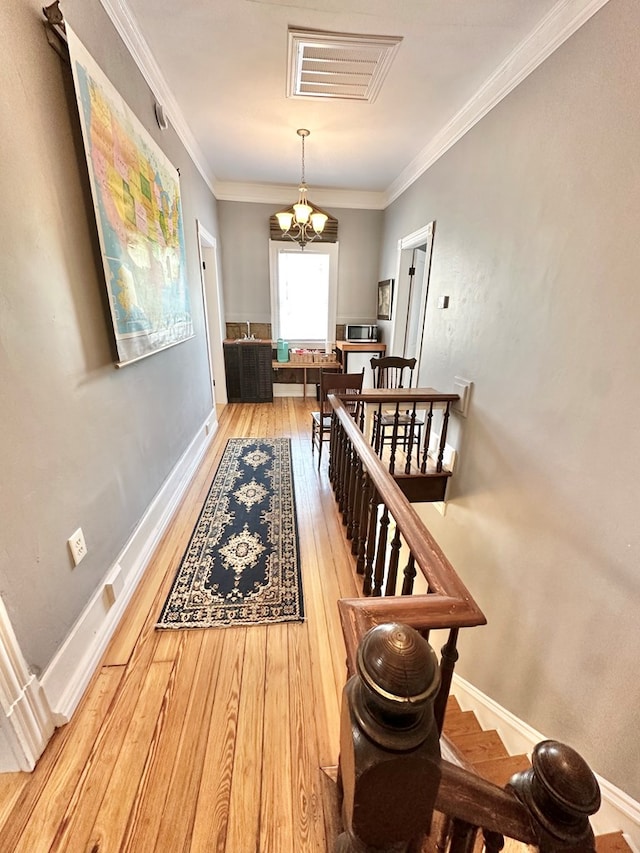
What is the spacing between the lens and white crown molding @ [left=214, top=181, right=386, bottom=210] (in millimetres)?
4715

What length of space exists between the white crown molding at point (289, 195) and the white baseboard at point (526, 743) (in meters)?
5.63

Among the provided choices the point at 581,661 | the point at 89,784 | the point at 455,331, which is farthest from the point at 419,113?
the point at 89,784

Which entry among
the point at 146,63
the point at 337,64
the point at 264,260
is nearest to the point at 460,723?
the point at 337,64

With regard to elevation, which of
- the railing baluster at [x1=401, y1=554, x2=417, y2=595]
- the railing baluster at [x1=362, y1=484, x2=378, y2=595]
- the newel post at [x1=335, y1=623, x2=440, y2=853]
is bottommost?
the railing baluster at [x1=362, y1=484, x2=378, y2=595]

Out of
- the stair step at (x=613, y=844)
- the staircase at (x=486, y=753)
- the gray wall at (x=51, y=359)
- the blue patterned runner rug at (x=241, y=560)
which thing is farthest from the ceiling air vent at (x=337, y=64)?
the stair step at (x=613, y=844)

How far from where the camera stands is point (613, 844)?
1316 mm

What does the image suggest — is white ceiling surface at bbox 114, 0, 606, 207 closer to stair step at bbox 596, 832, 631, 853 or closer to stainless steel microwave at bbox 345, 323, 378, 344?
stainless steel microwave at bbox 345, 323, 378, 344

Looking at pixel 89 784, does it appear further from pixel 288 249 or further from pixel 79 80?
pixel 288 249

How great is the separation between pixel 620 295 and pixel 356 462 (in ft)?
4.53

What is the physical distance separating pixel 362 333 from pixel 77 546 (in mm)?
4669

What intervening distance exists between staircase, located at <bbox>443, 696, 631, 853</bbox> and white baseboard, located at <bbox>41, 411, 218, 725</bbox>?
1.40 metres

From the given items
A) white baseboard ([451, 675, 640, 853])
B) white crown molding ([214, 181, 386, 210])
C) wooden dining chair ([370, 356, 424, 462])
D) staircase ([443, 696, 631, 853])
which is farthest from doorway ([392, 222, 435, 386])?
staircase ([443, 696, 631, 853])

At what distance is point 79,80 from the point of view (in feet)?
4.40

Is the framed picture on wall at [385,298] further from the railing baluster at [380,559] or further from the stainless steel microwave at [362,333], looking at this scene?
the railing baluster at [380,559]
